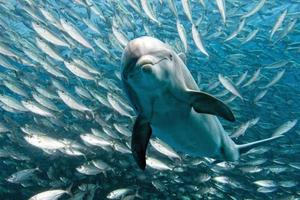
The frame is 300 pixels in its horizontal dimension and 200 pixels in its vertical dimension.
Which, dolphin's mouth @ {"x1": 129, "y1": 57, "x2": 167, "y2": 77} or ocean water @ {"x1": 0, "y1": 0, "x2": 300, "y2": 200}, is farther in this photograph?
ocean water @ {"x1": 0, "y1": 0, "x2": 300, "y2": 200}

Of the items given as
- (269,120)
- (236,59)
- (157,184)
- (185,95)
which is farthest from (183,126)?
(269,120)

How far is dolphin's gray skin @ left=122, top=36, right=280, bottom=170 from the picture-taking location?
2521 mm

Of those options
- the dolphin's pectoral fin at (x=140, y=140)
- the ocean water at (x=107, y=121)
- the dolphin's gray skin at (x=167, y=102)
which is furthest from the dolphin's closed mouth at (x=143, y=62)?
the ocean water at (x=107, y=121)

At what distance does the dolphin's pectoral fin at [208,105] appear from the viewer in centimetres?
288

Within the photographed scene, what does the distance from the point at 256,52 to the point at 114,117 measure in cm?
570

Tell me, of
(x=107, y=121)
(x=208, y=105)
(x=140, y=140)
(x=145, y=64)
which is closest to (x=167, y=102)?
(x=208, y=105)

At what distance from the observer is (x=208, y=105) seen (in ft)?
9.64

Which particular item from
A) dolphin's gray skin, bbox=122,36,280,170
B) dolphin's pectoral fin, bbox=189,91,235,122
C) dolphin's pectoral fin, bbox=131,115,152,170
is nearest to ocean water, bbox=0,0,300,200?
dolphin's pectoral fin, bbox=131,115,152,170

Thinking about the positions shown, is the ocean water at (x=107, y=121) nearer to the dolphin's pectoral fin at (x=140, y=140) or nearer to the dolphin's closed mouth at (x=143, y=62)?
the dolphin's pectoral fin at (x=140, y=140)

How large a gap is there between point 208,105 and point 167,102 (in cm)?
37

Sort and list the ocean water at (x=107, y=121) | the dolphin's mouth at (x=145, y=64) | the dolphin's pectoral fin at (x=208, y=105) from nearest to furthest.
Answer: the dolphin's mouth at (x=145, y=64), the dolphin's pectoral fin at (x=208, y=105), the ocean water at (x=107, y=121)

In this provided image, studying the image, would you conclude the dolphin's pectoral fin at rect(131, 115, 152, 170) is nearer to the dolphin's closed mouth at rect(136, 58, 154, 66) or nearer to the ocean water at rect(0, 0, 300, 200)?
Answer: the dolphin's closed mouth at rect(136, 58, 154, 66)

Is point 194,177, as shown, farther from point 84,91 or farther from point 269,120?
point 269,120

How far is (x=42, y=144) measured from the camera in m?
6.87
